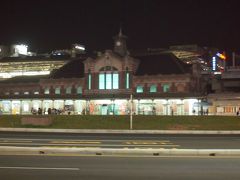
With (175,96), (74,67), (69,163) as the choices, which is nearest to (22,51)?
(74,67)

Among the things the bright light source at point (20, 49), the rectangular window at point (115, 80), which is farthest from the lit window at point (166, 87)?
the bright light source at point (20, 49)

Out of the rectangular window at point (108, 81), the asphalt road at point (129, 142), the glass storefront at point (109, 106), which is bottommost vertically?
the asphalt road at point (129, 142)

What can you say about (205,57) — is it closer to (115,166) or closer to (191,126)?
(191,126)

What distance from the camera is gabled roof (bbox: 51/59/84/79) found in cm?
9788

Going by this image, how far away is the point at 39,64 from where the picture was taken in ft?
403

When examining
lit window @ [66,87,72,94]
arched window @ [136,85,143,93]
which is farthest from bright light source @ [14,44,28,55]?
arched window @ [136,85,143,93]

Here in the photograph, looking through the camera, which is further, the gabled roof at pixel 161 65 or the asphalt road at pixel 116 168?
the gabled roof at pixel 161 65

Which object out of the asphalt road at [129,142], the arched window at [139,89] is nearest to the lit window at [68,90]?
the arched window at [139,89]

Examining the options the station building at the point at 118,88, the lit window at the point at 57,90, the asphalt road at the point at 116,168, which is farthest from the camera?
the lit window at the point at 57,90

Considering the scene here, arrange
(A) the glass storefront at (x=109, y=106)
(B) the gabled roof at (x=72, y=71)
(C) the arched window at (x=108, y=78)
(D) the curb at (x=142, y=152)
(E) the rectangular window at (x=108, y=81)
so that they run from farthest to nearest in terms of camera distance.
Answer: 1. (B) the gabled roof at (x=72, y=71)
2. (E) the rectangular window at (x=108, y=81)
3. (C) the arched window at (x=108, y=78)
4. (A) the glass storefront at (x=109, y=106)
5. (D) the curb at (x=142, y=152)

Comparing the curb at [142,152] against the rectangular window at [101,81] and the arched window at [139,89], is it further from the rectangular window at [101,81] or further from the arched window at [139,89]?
the rectangular window at [101,81]

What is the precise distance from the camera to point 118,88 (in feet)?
293

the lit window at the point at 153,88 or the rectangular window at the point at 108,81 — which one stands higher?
the rectangular window at the point at 108,81

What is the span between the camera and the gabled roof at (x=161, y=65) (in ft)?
292
